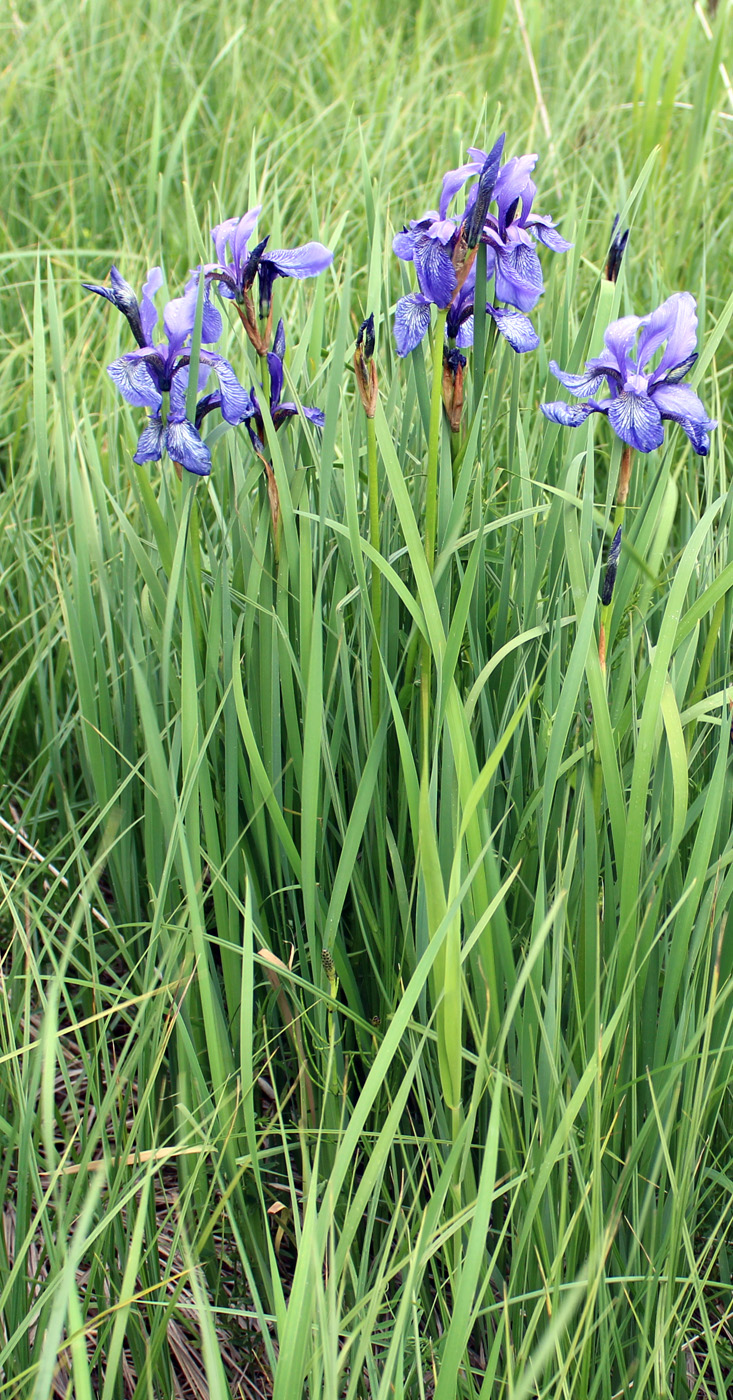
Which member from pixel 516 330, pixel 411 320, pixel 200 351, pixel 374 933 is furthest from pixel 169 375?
pixel 374 933

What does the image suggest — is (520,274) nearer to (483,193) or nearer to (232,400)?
(483,193)

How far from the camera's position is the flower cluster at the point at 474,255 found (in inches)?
38.3

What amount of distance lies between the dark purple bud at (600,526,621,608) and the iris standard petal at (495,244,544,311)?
282 mm

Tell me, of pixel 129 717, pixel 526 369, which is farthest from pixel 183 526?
pixel 526 369

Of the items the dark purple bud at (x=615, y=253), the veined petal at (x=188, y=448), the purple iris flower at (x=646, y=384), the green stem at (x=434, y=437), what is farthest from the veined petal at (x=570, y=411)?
the veined petal at (x=188, y=448)

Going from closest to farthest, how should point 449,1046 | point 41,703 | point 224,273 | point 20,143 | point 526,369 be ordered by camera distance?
point 449,1046 → point 224,273 → point 41,703 → point 526,369 → point 20,143

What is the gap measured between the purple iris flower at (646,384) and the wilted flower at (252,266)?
27 cm

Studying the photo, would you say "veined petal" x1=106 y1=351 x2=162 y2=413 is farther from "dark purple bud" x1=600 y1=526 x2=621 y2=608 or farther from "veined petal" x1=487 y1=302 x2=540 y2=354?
"dark purple bud" x1=600 y1=526 x2=621 y2=608

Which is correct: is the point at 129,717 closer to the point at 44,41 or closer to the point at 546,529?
the point at 546,529

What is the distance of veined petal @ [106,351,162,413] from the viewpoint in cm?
98

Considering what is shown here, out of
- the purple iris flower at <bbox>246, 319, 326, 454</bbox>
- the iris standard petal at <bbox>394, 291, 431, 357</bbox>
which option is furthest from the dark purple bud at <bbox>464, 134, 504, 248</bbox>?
the purple iris flower at <bbox>246, 319, 326, 454</bbox>

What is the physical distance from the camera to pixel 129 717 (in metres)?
1.24

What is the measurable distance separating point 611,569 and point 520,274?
1.10 ft

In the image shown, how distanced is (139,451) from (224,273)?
0.64 ft
